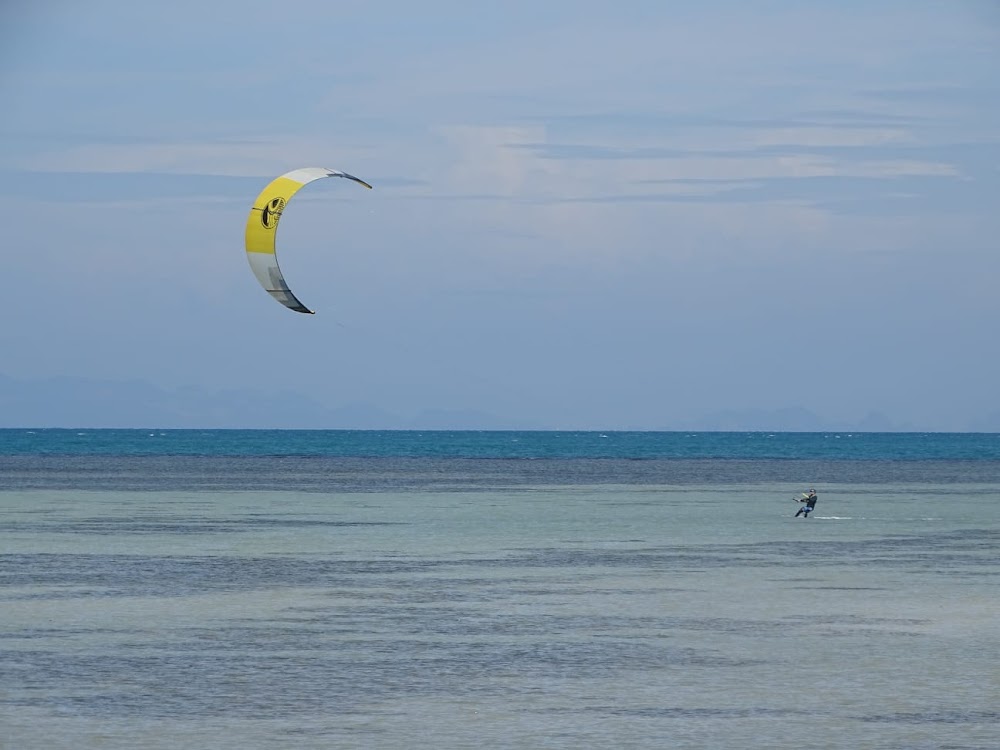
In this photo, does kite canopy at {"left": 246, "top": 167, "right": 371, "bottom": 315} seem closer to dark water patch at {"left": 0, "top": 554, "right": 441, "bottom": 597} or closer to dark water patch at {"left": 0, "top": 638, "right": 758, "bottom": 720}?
dark water patch at {"left": 0, "top": 554, "right": 441, "bottom": 597}

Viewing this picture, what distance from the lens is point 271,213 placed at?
32.4 metres

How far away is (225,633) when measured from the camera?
19.9m

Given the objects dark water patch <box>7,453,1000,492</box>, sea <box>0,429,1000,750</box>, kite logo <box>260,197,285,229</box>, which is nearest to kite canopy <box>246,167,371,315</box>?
kite logo <box>260,197,285,229</box>

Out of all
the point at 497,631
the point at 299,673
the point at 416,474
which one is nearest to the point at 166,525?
the point at 497,631

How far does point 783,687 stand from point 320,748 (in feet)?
16.6

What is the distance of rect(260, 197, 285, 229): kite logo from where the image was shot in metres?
32.2

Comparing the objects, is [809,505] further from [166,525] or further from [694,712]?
[694,712]

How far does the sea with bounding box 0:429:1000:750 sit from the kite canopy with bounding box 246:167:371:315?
16.8 feet

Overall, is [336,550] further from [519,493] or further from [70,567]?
[519,493]

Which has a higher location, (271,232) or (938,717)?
(271,232)

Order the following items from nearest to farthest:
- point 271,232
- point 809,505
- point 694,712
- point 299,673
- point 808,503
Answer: point 694,712, point 299,673, point 271,232, point 808,503, point 809,505

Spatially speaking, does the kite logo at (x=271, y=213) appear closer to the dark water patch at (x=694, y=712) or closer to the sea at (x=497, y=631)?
A: the sea at (x=497, y=631)

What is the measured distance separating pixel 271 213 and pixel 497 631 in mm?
14579

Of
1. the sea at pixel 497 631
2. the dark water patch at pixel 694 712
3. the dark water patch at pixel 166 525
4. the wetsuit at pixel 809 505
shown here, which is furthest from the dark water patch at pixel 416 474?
the dark water patch at pixel 694 712
